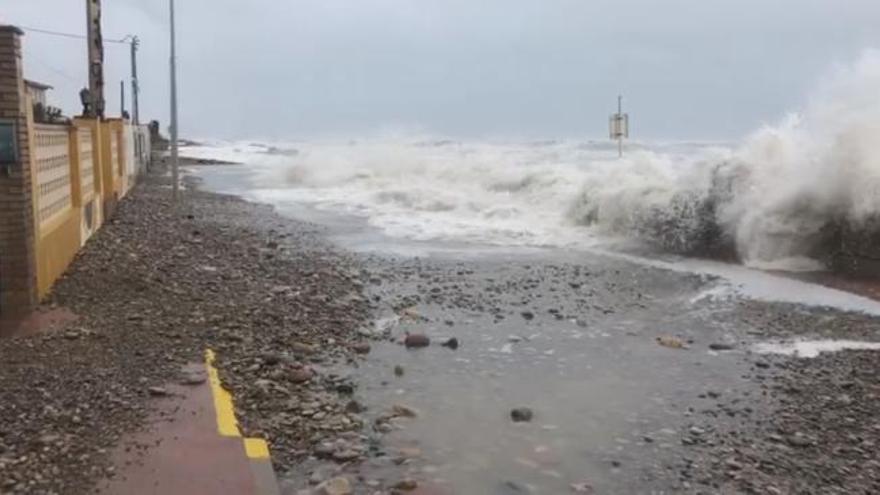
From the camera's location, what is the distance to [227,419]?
545 centimetres

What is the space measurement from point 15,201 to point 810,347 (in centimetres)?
721

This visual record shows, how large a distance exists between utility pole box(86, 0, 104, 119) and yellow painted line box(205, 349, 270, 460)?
19.3 m

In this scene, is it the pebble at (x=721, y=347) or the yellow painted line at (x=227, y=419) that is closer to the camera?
the yellow painted line at (x=227, y=419)

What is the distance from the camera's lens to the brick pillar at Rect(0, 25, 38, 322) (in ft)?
24.4

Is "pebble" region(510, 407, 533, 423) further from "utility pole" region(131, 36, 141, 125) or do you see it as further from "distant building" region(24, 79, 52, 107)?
"utility pole" region(131, 36, 141, 125)

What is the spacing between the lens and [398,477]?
4969mm

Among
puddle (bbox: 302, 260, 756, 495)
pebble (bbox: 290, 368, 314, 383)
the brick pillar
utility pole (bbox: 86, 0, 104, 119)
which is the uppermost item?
utility pole (bbox: 86, 0, 104, 119)

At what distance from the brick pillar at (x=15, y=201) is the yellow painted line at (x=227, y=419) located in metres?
2.25

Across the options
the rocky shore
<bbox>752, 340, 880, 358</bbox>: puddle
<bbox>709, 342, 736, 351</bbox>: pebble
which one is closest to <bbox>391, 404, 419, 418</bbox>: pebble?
the rocky shore

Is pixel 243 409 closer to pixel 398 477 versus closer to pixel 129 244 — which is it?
pixel 398 477

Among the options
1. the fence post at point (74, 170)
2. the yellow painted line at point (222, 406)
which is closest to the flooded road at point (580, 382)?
the yellow painted line at point (222, 406)

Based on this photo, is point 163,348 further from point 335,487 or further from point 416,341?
point 335,487

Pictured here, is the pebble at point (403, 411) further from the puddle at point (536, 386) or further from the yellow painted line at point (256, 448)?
the yellow painted line at point (256, 448)

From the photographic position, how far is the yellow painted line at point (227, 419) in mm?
4977
